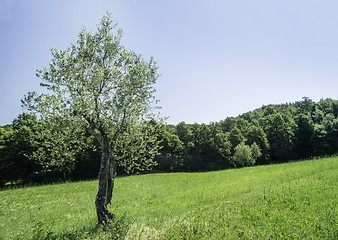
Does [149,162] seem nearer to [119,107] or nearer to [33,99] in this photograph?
[119,107]

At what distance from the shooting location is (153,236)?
8688 mm

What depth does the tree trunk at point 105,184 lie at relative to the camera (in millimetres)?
10195

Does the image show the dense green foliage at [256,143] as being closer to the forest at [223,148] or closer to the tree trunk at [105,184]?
the forest at [223,148]

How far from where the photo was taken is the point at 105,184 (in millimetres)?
10484

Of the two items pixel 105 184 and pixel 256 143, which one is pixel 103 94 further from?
pixel 256 143

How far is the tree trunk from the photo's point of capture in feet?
33.4

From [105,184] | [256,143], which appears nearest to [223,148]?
[256,143]

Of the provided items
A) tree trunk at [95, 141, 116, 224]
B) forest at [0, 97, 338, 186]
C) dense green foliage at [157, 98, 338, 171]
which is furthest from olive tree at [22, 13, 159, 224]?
dense green foliage at [157, 98, 338, 171]

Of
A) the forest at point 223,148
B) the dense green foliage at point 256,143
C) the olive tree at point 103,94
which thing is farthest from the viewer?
the dense green foliage at point 256,143

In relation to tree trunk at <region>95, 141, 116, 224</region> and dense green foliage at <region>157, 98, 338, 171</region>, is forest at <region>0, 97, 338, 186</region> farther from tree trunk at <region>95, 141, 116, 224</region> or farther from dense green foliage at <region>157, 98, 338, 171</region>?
tree trunk at <region>95, 141, 116, 224</region>

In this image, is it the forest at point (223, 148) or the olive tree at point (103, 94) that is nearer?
the olive tree at point (103, 94)

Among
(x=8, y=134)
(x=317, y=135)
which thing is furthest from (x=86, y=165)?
(x=317, y=135)

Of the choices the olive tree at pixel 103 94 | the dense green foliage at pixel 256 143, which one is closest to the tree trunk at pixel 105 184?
the olive tree at pixel 103 94

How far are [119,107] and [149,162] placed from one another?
194 inches
